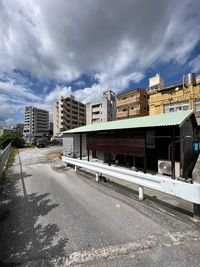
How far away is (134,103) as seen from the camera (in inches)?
1585

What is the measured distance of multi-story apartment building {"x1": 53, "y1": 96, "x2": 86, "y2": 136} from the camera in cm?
7494

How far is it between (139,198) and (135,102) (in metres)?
36.9

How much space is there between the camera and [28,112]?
112m

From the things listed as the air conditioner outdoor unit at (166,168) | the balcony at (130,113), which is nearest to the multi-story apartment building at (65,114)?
the balcony at (130,113)

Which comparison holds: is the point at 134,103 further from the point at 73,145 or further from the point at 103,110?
the point at 73,145

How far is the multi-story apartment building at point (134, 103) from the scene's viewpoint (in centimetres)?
3944

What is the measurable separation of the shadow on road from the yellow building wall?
62.6ft

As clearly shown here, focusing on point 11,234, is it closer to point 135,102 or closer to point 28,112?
point 135,102

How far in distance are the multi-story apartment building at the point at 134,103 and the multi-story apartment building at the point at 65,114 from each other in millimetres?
38156

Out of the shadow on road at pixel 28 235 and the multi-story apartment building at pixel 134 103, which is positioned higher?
the multi-story apartment building at pixel 134 103

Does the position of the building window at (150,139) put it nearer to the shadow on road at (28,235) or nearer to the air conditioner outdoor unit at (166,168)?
the air conditioner outdoor unit at (166,168)

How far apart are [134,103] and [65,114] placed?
143 ft

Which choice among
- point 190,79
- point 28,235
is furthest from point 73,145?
point 190,79

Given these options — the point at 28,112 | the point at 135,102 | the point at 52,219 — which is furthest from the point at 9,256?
the point at 28,112
